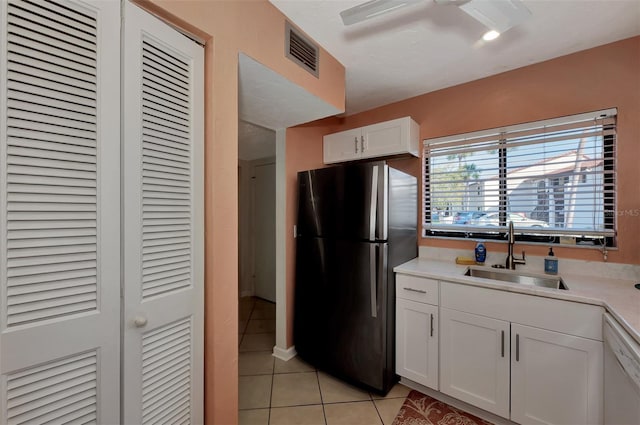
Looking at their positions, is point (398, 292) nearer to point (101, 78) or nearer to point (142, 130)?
point (142, 130)

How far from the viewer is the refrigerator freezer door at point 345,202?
189 cm

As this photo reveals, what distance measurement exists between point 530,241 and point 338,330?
1.64 m

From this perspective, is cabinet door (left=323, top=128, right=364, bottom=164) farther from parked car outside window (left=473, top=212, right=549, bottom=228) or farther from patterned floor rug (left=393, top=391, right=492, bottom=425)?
patterned floor rug (left=393, top=391, right=492, bottom=425)

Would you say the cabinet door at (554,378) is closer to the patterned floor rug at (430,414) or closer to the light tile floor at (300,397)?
the patterned floor rug at (430,414)

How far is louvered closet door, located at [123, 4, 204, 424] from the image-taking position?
0.91 metres

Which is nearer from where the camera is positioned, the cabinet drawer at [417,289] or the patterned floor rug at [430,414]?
the patterned floor rug at [430,414]

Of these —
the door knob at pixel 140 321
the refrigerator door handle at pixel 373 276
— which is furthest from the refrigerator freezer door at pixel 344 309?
the door knob at pixel 140 321

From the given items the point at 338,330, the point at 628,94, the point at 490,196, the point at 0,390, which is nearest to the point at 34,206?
the point at 0,390

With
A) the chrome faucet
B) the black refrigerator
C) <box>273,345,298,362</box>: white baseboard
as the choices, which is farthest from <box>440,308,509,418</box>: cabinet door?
<box>273,345,298,362</box>: white baseboard

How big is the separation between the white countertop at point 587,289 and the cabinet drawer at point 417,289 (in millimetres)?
46

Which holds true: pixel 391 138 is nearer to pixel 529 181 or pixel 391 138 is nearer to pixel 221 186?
pixel 529 181

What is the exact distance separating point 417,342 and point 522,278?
0.91 metres

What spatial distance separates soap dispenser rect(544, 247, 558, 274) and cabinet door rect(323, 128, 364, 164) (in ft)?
5.43

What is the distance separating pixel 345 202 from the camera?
2.05m
